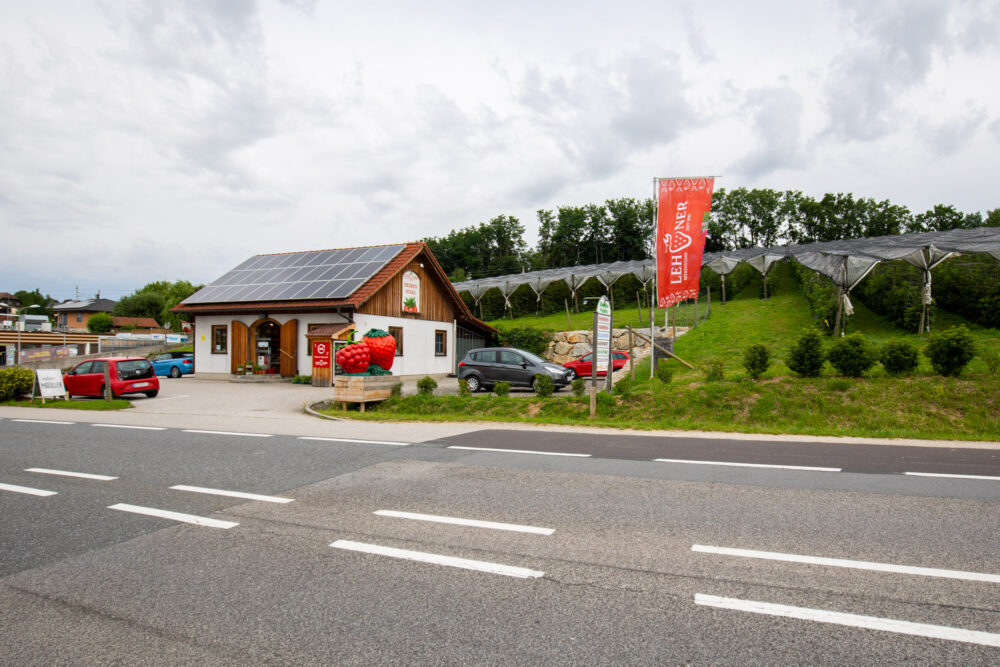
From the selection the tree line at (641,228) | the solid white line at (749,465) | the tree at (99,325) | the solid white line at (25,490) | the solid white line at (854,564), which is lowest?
the solid white line at (749,465)

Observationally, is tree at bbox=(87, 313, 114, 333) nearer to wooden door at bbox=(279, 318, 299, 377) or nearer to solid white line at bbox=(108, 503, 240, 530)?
wooden door at bbox=(279, 318, 299, 377)

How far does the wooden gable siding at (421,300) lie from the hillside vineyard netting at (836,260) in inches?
495

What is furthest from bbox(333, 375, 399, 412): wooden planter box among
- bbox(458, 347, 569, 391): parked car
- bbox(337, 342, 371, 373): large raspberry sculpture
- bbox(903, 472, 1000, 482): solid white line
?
bbox(903, 472, 1000, 482): solid white line

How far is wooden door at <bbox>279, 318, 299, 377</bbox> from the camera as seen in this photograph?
24828 millimetres

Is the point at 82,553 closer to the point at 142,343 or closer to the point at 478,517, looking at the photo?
the point at 478,517

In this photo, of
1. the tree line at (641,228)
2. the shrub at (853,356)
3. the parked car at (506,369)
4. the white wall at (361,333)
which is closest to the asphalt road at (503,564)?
the shrub at (853,356)

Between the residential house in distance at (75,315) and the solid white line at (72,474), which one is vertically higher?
the residential house in distance at (75,315)

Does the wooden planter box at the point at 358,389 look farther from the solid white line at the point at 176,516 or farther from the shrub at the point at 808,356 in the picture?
the shrub at the point at 808,356

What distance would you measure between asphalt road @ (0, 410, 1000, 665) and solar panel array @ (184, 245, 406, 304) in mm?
17711

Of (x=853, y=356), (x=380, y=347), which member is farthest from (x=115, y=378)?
(x=853, y=356)

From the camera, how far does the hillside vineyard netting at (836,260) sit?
21.2 m

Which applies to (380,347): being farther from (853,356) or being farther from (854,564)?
(854,564)

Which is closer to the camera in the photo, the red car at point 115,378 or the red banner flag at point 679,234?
the red banner flag at point 679,234

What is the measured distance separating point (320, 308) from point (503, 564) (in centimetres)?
2120
